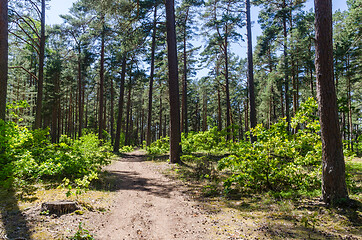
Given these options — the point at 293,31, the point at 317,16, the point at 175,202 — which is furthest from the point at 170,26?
the point at 293,31

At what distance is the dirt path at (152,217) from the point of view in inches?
153

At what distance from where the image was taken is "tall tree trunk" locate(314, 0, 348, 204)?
4.41 m

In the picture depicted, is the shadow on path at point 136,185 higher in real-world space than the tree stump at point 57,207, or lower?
lower

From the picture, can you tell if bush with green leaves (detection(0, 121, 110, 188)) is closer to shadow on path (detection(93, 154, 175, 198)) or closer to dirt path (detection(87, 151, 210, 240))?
shadow on path (detection(93, 154, 175, 198))

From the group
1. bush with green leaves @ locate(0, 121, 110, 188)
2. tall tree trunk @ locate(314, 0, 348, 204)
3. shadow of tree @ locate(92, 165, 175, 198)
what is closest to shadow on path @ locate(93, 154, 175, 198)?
shadow of tree @ locate(92, 165, 175, 198)

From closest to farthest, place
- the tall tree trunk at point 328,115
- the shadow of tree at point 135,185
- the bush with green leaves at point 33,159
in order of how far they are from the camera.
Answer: the tall tree trunk at point 328,115 → the bush with green leaves at point 33,159 → the shadow of tree at point 135,185

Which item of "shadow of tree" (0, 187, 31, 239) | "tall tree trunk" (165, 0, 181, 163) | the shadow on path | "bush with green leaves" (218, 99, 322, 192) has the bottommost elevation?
the shadow on path

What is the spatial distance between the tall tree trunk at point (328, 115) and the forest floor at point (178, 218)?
1.52ft

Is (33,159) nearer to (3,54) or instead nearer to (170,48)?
(3,54)

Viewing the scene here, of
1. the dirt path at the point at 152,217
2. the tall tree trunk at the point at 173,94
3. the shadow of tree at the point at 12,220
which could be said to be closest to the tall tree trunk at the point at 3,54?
the shadow of tree at the point at 12,220

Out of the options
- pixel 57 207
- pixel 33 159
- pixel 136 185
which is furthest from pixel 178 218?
pixel 33 159

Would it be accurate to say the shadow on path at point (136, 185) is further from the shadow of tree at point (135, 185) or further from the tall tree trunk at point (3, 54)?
the tall tree trunk at point (3, 54)

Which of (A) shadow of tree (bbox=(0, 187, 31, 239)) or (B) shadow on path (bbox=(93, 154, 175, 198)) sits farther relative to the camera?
(B) shadow on path (bbox=(93, 154, 175, 198))

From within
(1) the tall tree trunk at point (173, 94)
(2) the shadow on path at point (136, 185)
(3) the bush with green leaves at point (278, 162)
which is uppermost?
(1) the tall tree trunk at point (173, 94)
